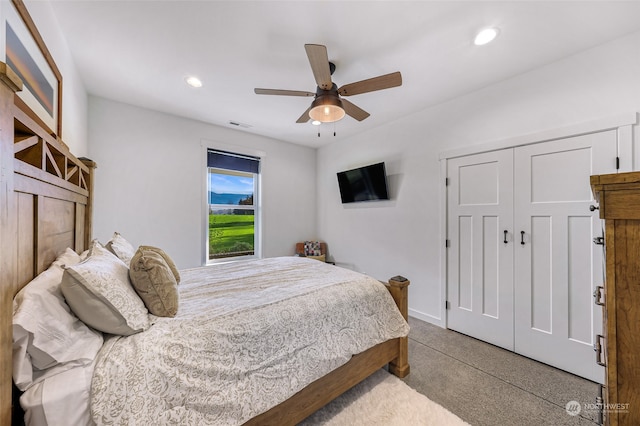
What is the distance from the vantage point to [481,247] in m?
2.51

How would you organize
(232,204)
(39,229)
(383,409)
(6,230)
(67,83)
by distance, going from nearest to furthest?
1. (6,230)
2. (39,229)
3. (383,409)
4. (67,83)
5. (232,204)

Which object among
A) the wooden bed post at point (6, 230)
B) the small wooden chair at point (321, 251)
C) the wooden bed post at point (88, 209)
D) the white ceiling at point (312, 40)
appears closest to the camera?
the wooden bed post at point (6, 230)

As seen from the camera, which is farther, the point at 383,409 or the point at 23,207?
the point at 383,409

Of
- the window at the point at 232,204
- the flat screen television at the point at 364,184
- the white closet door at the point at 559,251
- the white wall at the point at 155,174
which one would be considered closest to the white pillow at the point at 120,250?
the white wall at the point at 155,174

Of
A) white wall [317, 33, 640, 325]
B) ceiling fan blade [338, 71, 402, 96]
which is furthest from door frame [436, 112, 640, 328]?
ceiling fan blade [338, 71, 402, 96]

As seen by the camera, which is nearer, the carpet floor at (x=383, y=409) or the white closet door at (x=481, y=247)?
the carpet floor at (x=383, y=409)

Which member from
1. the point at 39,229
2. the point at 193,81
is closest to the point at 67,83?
the point at 193,81

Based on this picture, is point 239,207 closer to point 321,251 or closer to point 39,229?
point 321,251

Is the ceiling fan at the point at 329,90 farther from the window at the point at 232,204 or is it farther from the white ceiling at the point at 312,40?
the window at the point at 232,204

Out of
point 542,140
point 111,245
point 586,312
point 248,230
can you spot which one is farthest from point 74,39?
point 586,312

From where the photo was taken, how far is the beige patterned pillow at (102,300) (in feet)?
3.04

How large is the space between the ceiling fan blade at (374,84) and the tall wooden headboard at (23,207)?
5.73ft

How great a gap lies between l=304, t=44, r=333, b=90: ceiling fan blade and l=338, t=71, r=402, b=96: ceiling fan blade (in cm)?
16

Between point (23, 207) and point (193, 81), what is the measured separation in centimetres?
198
